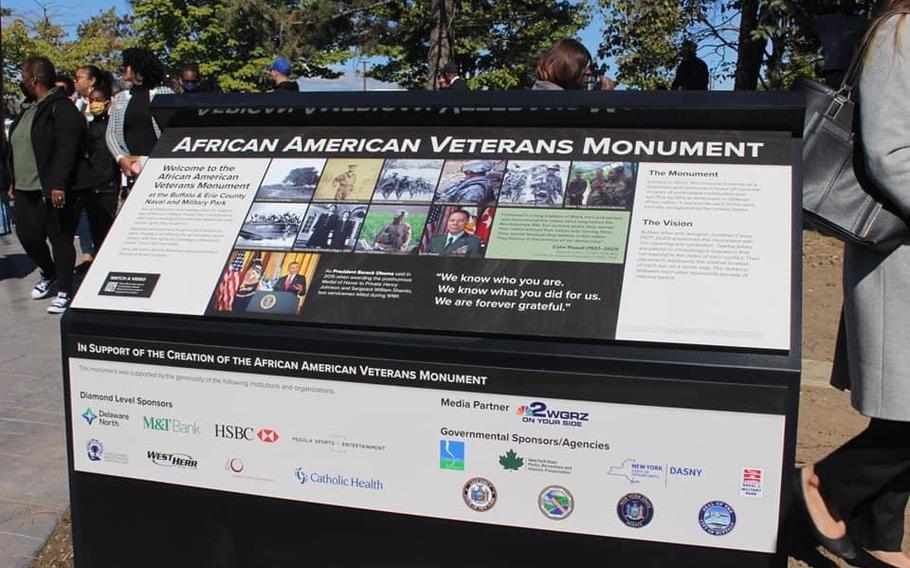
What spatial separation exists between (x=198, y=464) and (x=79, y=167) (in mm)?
5294

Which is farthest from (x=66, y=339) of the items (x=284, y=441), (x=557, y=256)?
(x=557, y=256)

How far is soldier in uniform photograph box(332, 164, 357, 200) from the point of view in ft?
7.77

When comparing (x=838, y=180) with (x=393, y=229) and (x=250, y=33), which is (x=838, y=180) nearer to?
(x=393, y=229)

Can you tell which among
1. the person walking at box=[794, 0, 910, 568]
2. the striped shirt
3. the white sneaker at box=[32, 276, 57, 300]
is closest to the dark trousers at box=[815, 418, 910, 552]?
the person walking at box=[794, 0, 910, 568]

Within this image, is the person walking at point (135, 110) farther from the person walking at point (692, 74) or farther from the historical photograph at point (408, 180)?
the person walking at point (692, 74)

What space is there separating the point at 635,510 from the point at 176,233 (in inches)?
Result: 58.8

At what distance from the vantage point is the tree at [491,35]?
29844 mm

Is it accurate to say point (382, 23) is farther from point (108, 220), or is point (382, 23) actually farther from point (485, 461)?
point (485, 461)

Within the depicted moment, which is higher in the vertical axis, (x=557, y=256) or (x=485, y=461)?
(x=557, y=256)

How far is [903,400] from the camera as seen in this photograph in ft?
7.68

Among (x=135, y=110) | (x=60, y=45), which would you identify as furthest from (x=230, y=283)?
(x=60, y=45)

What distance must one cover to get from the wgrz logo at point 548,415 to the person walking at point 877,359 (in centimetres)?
98

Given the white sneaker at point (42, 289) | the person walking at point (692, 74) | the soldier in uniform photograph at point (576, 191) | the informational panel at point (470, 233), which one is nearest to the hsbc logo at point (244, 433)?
the informational panel at point (470, 233)

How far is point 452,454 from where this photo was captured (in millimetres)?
2123
